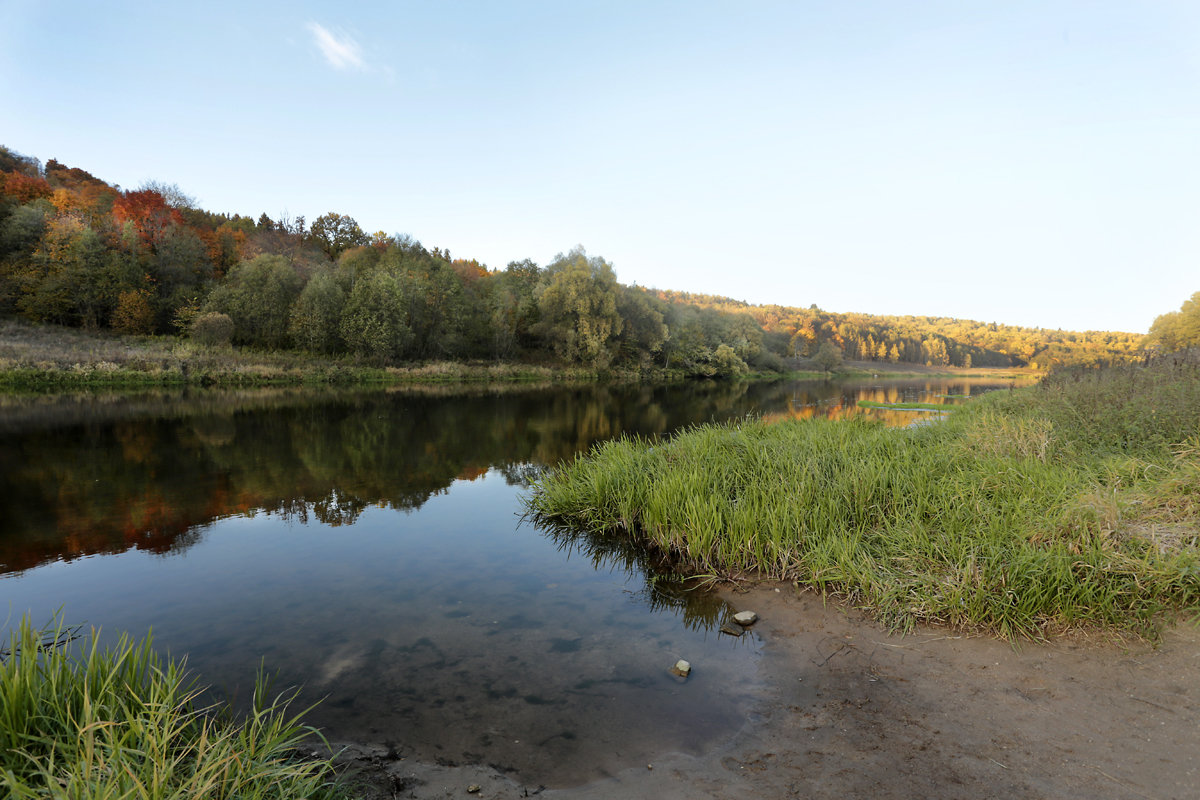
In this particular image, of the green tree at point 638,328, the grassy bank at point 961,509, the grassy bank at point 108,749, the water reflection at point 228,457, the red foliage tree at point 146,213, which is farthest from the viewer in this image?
the green tree at point 638,328

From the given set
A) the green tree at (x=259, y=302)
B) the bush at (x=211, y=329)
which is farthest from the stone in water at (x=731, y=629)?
the green tree at (x=259, y=302)

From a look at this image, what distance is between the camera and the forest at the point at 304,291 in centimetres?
4369

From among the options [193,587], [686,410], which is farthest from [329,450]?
[686,410]

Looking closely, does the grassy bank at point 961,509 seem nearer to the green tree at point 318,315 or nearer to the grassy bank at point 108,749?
the grassy bank at point 108,749

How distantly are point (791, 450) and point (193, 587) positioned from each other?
9006 mm

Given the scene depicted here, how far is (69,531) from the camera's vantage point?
8391 mm

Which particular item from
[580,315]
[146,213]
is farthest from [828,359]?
[146,213]

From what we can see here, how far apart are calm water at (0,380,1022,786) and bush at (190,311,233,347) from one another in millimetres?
30955

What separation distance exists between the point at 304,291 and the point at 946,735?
51115 millimetres

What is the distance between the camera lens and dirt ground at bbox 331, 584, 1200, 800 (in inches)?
128

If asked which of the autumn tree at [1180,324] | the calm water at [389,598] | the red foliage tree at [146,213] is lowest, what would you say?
the calm water at [389,598]

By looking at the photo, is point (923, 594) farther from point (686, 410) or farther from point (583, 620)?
point (686, 410)

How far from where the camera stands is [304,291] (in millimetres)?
45406

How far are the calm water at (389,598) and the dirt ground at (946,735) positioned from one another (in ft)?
0.85
